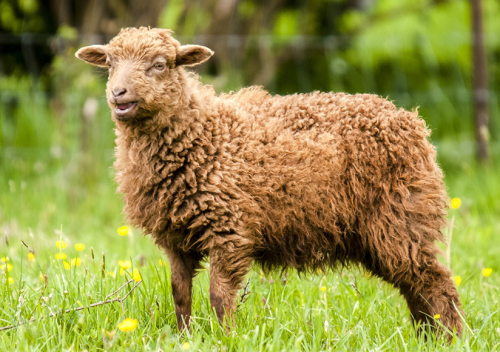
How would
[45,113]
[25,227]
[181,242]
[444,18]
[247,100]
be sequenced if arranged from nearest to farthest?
[181,242] < [247,100] < [25,227] < [45,113] < [444,18]

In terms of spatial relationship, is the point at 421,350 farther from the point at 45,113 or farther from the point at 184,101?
the point at 45,113

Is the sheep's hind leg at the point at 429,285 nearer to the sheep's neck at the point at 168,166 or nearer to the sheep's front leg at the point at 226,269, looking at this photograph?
the sheep's front leg at the point at 226,269

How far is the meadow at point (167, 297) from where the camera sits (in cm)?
273

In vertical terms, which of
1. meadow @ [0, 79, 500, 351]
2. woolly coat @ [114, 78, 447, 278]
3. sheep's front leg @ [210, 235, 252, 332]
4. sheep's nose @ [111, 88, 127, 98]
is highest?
sheep's nose @ [111, 88, 127, 98]

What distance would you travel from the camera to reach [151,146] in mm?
3100

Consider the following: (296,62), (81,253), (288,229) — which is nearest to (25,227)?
(81,253)

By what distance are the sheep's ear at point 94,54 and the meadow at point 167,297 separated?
1005mm

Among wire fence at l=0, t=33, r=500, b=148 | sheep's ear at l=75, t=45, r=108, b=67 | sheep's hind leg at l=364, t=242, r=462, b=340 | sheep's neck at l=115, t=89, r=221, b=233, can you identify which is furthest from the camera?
wire fence at l=0, t=33, r=500, b=148

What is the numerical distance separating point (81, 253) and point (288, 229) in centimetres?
219

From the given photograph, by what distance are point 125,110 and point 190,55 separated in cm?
52

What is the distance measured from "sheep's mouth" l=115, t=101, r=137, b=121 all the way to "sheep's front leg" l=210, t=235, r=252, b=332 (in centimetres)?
78

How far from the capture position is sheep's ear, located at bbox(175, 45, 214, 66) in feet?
10.4

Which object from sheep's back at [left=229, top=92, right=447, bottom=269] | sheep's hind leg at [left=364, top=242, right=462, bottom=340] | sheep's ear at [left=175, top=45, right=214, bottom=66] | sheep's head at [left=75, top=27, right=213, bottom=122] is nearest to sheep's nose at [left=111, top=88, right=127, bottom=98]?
sheep's head at [left=75, top=27, right=213, bottom=122]

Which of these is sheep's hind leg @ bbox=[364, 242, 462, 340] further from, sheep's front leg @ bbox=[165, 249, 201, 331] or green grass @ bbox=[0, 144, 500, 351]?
sheep's front leg @ bbox=[165, 249, 201, 331]
